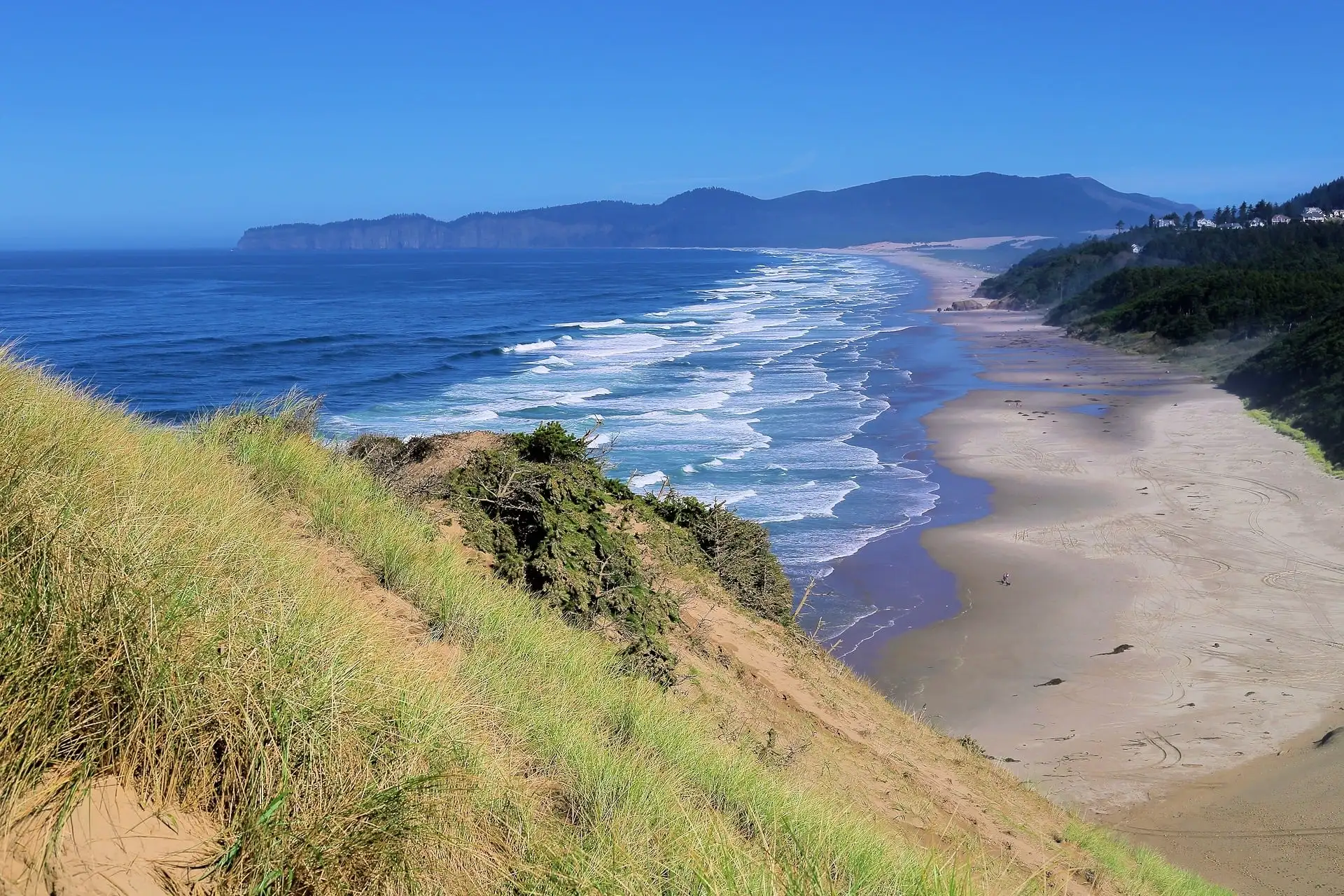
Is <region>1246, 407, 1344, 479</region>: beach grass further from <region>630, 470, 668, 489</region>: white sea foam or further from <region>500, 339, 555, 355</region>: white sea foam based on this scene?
<region>500, 339, 555, 355</region>: white sea foam

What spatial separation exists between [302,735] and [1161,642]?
15.4 metres

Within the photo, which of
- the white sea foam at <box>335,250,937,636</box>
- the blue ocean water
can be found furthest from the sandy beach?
the white sea foam at <box>335,250,937,636</box>

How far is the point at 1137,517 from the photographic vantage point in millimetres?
21781

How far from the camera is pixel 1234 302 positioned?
4694 cm

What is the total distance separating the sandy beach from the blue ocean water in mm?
2075

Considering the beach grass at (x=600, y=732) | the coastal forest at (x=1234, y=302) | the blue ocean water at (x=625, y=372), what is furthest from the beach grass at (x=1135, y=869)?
the coastal forest at (x=1234, y=302)

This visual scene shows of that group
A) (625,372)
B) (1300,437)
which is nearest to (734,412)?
(625,372)

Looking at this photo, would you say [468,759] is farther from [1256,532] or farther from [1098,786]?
[1256,532]

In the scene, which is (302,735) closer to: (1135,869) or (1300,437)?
(1135,869)

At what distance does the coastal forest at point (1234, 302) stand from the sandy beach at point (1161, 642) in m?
5.24

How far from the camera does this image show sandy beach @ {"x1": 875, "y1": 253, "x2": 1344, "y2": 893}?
35.9ft

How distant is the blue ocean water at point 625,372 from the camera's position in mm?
23438

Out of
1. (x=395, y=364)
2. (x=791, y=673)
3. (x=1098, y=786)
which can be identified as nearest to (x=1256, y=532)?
(x=1098, y=786)

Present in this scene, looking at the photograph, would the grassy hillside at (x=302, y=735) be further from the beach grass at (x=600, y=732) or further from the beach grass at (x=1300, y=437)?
the beach grass at (x=1300, y=437)
